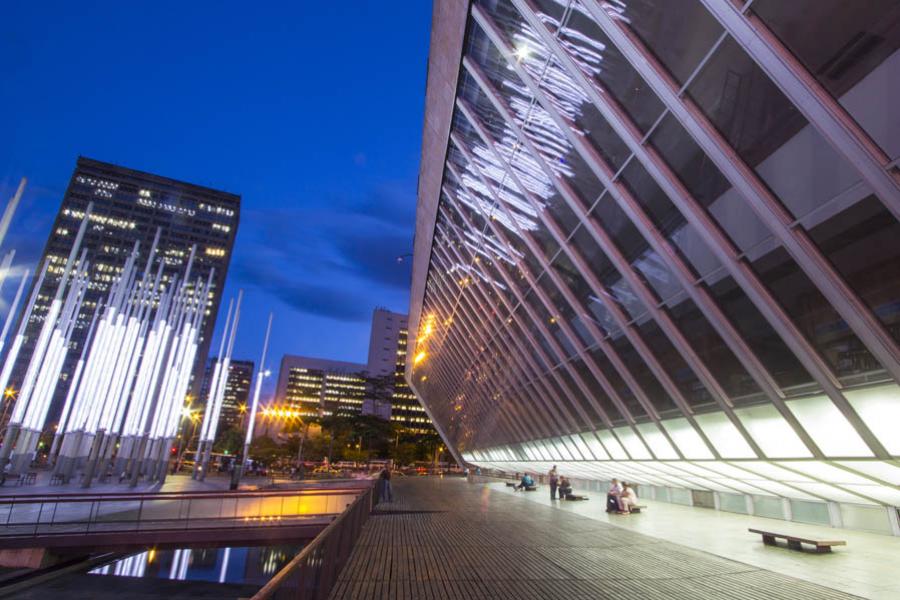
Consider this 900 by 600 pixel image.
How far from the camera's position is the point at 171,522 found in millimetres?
18500

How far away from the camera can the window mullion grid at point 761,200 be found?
8266mm

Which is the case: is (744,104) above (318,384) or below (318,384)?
below

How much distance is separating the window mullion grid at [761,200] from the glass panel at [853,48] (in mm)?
1808

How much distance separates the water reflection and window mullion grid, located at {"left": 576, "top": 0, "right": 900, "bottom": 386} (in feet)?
86.8

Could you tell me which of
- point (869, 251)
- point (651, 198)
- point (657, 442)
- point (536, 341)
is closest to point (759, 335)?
point (869, 251)

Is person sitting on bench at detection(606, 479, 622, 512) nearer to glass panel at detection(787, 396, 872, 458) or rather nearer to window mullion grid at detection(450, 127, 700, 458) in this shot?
window mullion grid at detection(450, 127, 700, 458)

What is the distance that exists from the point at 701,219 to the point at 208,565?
32382 millimetres

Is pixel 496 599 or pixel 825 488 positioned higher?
pixel 825 488

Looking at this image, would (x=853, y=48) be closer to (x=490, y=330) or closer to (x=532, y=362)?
(x=532, y=362)

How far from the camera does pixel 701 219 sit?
1019 cm

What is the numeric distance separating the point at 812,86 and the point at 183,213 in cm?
16308

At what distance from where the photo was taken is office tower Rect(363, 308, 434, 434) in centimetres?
14100

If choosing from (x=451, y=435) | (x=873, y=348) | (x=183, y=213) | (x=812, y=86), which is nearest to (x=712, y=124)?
(x=812, y=86)

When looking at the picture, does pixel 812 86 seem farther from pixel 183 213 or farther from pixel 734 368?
pixel 183 213
